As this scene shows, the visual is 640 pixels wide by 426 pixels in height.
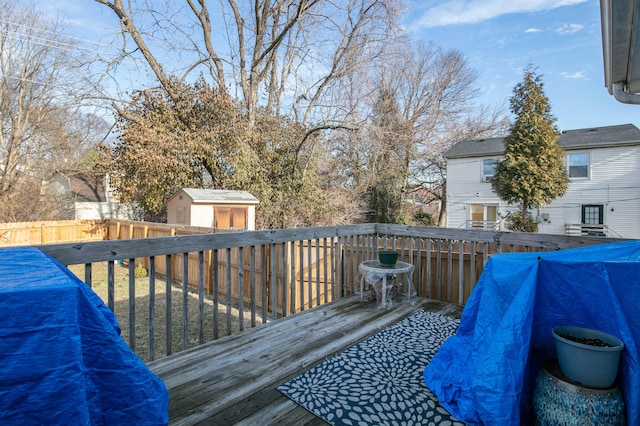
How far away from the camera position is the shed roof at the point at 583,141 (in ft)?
39.2

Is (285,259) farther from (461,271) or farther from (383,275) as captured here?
(461,271)

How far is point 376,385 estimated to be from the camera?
6.84 ft

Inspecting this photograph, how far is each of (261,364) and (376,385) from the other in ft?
2.59

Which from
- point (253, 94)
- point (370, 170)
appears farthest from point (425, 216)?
point (253, 94)

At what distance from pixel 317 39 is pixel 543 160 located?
885 centimetres

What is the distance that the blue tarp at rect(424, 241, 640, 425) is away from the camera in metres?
1.40

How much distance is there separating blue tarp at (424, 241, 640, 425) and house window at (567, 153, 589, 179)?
13653mm

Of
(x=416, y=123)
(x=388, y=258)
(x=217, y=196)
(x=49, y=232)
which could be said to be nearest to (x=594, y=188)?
(x=416, y=123)

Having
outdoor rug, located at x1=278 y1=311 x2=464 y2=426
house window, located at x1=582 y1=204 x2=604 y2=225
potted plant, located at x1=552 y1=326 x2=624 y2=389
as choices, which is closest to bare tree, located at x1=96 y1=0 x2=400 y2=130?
outdoor rug, located at x1=278 y1=311 x2=464 y2=426

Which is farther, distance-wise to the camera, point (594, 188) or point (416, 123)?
point (416, 123)

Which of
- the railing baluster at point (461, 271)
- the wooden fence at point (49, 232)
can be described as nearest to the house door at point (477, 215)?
the railing baluster at point (461, 271)

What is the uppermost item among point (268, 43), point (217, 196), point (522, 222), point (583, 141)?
point (268, 43)

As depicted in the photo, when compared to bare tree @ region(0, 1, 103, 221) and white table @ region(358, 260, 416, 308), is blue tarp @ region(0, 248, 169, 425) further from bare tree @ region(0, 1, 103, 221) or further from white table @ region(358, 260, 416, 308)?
bare tree @ region(0, 1, 103, 221)

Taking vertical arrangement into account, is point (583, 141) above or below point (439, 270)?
above
